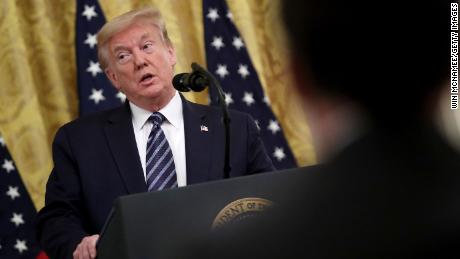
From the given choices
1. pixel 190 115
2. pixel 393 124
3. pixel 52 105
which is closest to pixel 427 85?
pixel 393 124

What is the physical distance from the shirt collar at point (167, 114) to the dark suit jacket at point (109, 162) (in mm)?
24

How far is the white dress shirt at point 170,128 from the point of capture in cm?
263

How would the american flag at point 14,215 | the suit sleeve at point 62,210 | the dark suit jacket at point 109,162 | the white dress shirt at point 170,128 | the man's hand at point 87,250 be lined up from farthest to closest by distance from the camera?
the american flag at point 14,215, the white dress shirt at point 170,128, the dark suit jacket at point 109,162, the suit sleeve at point 62,210, the man's hand at point 87,250

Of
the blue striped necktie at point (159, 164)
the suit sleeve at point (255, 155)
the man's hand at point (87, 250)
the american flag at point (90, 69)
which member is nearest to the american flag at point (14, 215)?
the american flag at point (90, 69)

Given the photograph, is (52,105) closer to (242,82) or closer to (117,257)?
(242,82)

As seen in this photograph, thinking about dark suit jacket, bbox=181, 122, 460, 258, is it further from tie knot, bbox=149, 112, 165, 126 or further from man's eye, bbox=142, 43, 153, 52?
man's eye, bbox=142, 43, 153, 52

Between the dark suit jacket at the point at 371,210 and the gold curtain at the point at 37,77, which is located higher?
the gold curtain at the point at 37,77

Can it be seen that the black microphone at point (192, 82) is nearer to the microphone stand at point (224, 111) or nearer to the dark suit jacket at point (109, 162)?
the microphone stand at point (224, 111)

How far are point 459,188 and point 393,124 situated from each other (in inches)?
6.2

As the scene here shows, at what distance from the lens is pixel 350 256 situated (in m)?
1.14

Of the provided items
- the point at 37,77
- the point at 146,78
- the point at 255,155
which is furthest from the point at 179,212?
the point at 37,77

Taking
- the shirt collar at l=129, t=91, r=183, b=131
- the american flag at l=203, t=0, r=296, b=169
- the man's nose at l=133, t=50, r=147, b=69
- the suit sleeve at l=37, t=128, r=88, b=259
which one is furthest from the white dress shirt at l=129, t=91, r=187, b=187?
the american flag at l=203, t=0, r=296, b=169

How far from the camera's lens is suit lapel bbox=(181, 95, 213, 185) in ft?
8.33

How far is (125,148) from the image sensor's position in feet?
8.60
